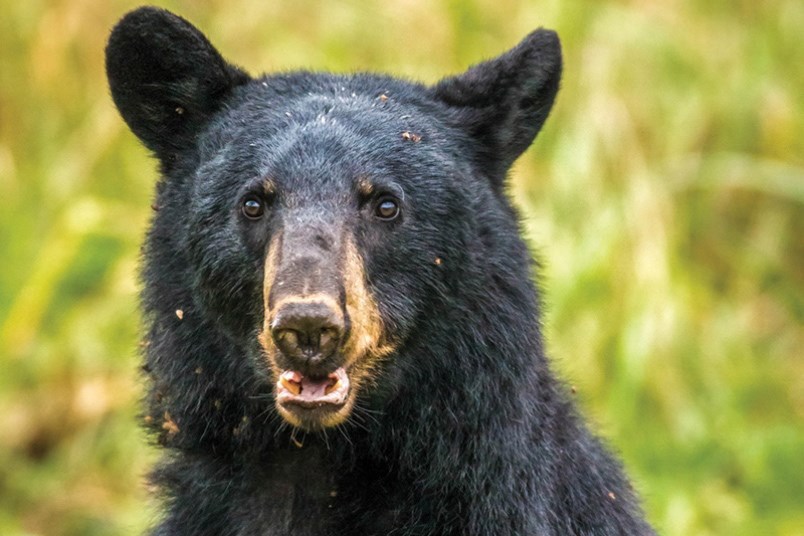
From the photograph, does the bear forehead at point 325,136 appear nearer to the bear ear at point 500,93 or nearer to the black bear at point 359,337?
the black bear at point 359,337

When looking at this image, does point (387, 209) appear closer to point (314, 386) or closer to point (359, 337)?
point (359, 337)

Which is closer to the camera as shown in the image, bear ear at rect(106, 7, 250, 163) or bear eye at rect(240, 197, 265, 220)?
bear eye at rect(240, 197, 265, 220)

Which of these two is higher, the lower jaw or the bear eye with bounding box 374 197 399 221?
the bear eye with bounding box 374 197 399 221

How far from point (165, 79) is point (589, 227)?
3.30 metres

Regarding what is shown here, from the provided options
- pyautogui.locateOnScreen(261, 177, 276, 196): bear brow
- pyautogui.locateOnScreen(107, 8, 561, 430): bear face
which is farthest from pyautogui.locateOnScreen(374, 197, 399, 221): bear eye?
pyautogui.locateOnScreen(261, 177, 276, 196): bear brow

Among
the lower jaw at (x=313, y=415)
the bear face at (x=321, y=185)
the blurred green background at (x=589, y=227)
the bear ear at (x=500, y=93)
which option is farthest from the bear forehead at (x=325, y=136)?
the blurred green background at (x=589, y=227)

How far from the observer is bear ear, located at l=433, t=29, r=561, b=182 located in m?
3.96

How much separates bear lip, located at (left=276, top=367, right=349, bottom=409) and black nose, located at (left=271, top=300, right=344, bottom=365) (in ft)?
0.26

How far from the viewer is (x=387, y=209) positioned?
360 centimetres

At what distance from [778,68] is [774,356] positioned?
1.63 metres

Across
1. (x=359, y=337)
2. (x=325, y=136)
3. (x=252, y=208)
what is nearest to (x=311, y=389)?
(x=359, y=337)

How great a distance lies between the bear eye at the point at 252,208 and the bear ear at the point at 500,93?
0.70 metres

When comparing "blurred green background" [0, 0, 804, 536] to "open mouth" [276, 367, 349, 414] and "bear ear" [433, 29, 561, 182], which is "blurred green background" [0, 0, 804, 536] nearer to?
"bear ear" [433, 29, 561, 182]

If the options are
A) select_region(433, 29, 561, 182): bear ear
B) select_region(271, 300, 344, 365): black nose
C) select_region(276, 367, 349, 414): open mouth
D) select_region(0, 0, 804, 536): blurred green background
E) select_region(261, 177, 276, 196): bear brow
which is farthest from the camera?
select_region(0, 0, 804, 536): blurred green background
